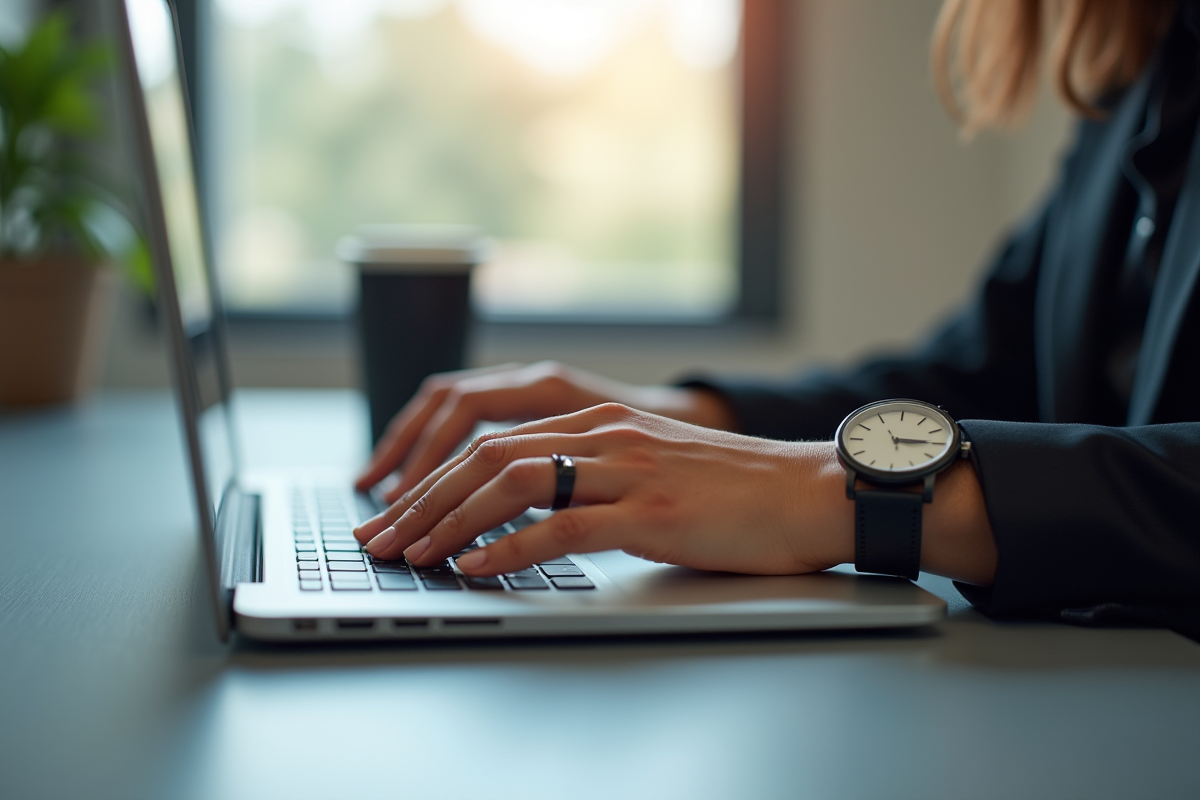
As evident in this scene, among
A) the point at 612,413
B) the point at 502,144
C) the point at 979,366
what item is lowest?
the point at 979,366

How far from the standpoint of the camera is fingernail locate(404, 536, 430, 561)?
0.53 meters

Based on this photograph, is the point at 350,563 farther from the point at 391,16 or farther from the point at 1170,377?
the point at 391,16

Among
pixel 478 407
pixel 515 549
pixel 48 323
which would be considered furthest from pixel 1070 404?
pixel 48 323

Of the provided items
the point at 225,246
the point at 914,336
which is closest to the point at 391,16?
the point at 225,246

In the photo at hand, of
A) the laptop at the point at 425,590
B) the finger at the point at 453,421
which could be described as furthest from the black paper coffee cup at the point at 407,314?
the laptop at the point at 425,590

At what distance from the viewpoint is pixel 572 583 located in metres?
0.51

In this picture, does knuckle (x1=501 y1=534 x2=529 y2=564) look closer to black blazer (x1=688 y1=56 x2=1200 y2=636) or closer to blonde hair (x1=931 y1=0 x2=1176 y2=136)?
black blazer (x1=688 y1=56 x2=1200 y2=636)

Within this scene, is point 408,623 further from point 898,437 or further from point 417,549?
point 898,437

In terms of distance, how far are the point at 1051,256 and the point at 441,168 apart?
1462mm

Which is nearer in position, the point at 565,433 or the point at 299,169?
the point at 565,433

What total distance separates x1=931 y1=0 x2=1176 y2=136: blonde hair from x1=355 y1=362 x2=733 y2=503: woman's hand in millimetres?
473

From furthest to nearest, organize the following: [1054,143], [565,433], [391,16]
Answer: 1. [391,16]
2. [1054,143]
3. [565,433]

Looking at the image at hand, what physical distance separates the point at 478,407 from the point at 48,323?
2.40 feet

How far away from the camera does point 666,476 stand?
1.79 feet
